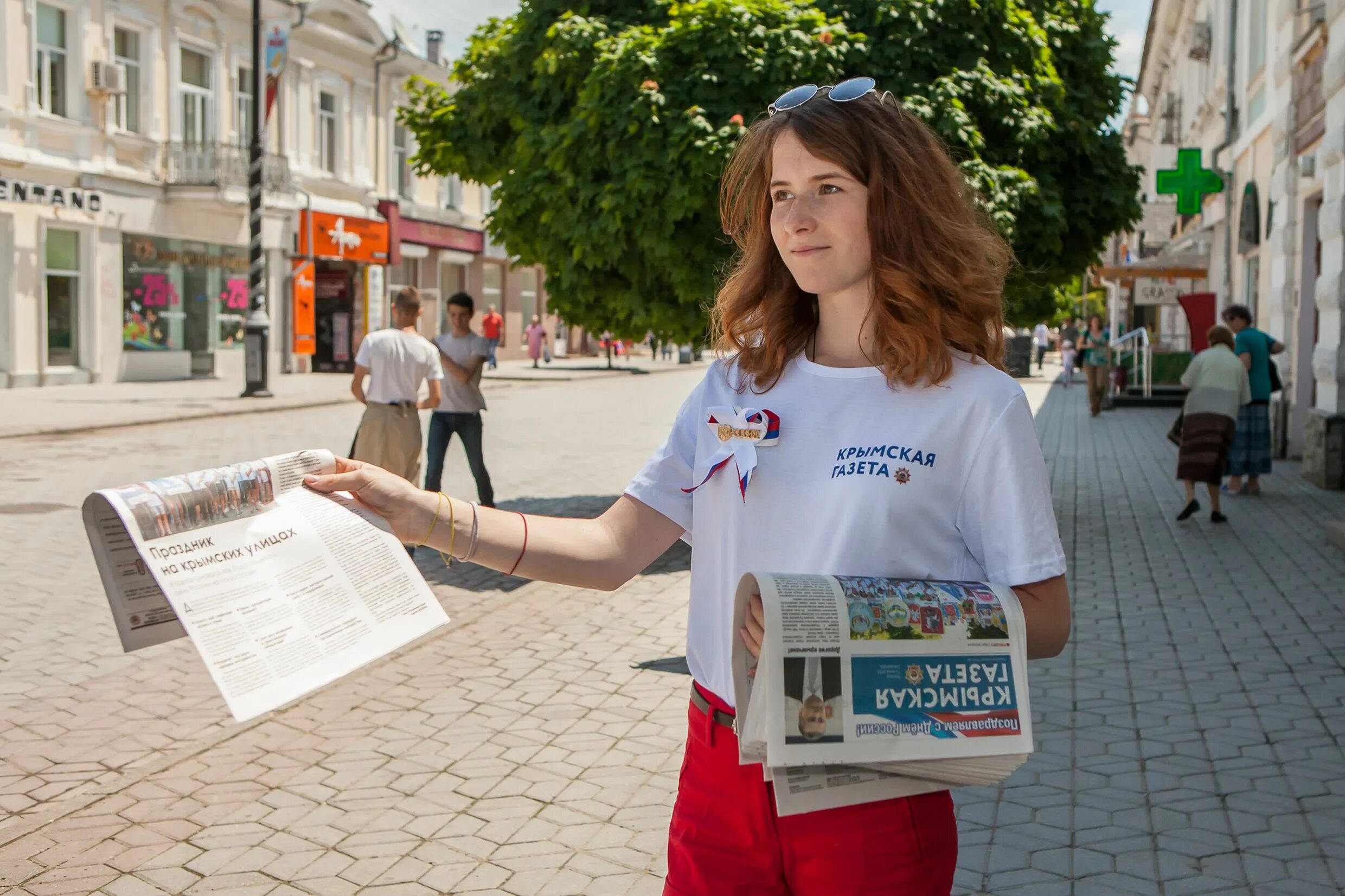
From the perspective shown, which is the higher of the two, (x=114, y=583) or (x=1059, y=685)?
(x=114, y=583)

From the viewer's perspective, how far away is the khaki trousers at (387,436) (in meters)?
9.19

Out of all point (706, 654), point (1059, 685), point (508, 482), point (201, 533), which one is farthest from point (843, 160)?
point (508, 482)

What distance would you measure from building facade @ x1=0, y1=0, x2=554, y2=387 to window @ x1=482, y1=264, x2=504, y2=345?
4.00m

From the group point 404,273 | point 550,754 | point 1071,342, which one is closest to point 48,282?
point 404,273

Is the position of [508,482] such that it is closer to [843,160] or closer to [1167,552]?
[1167,552]

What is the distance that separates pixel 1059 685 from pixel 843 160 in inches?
181

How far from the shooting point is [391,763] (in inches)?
192

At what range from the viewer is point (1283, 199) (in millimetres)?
16719

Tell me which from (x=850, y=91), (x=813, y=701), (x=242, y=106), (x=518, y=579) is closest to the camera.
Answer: (x=813, y=701)

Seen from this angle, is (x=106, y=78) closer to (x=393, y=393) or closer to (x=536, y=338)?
(x=536, y=338)

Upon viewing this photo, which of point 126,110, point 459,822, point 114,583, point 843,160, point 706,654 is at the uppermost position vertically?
point 126,110

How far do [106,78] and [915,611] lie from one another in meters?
27.8

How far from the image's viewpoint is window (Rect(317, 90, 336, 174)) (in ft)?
112

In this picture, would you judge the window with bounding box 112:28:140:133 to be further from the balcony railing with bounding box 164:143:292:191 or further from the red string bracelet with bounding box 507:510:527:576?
the red string bracelet with bounding box 507:510:527:576
